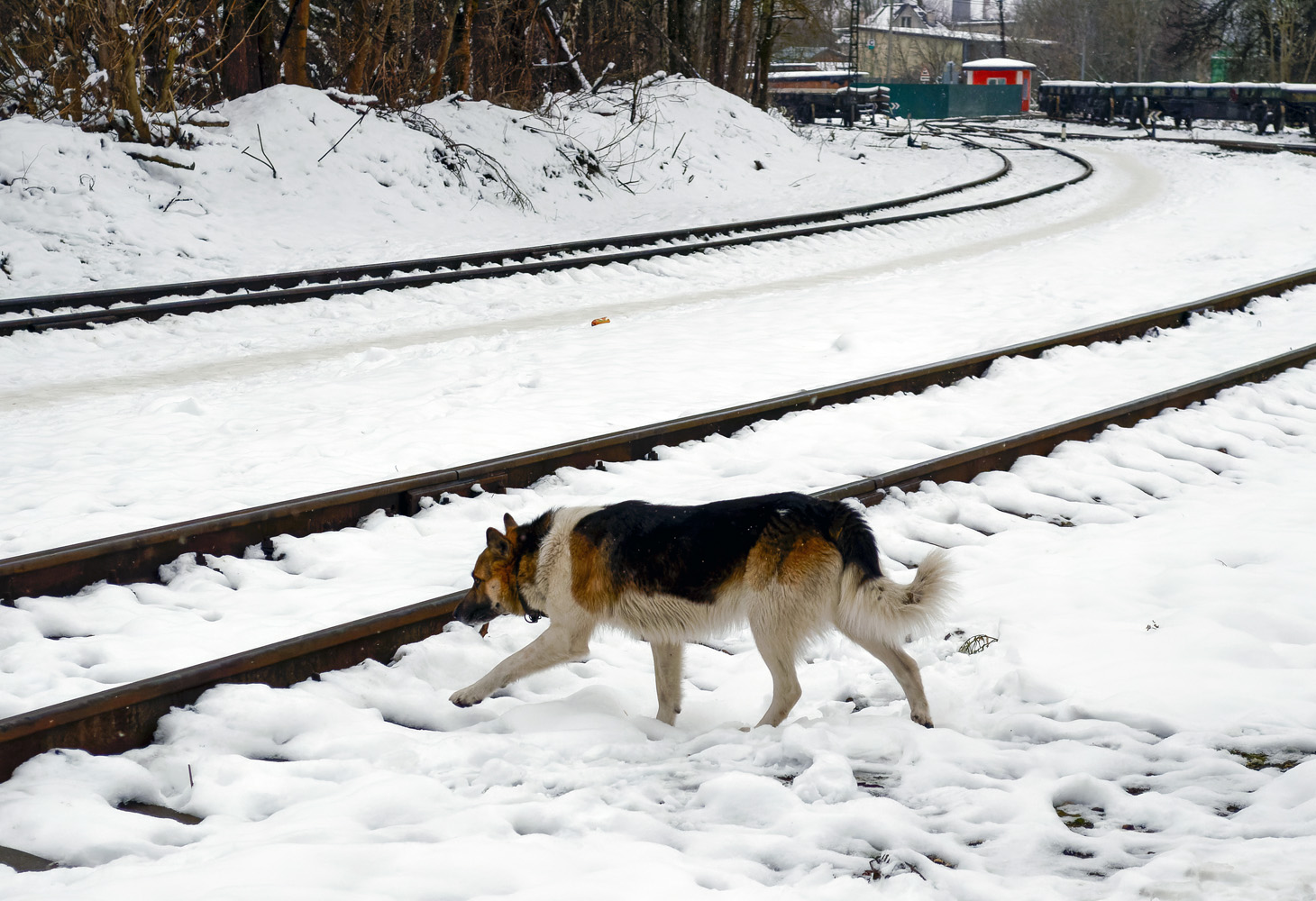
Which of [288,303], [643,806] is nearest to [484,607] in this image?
[643,806]

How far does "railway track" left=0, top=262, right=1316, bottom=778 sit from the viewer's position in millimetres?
3682

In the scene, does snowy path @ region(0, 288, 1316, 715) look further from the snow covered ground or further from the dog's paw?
the dog's paw

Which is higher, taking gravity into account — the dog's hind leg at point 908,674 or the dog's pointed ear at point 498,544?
the dog's pointed ear at point 498,544

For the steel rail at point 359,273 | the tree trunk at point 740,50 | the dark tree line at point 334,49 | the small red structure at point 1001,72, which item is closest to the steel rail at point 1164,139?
the tree trunk at point 740,50

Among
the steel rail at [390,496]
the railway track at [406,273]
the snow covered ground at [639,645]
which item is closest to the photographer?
the snow covered ground at [639,645]

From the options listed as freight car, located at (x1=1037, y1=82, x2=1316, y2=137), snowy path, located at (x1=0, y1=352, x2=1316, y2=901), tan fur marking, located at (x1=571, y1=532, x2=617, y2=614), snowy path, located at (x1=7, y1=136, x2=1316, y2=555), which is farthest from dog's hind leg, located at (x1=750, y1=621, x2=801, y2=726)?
freight car, located at (x1=1037, y1=82, x2=1316, y2=137)

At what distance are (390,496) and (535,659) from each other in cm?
242

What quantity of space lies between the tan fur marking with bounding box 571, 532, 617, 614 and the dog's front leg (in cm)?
12

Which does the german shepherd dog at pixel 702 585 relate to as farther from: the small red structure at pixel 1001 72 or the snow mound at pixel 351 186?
the small red structure at pixel 1001 72

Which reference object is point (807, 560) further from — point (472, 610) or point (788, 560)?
point (472, 610)

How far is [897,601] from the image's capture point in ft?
12.2

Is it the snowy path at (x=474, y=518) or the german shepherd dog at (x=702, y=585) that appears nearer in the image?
the german shepherd dog at (x=702, y=585)

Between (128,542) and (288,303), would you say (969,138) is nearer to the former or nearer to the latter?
(288,303)

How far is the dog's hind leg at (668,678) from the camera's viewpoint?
4148 mm
